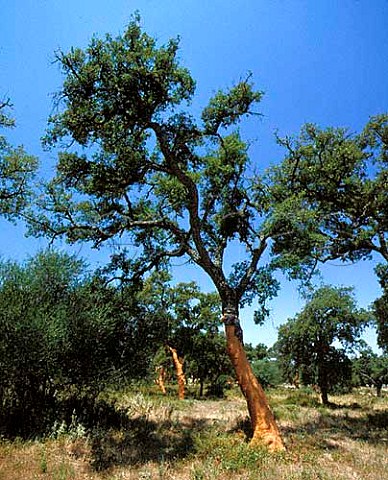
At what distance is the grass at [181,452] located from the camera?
8531mm

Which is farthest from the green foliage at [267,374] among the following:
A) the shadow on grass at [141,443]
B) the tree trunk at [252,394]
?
the tree trunk at [252,394]

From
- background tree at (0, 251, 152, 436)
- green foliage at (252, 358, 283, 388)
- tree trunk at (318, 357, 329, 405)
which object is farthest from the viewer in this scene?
green foliage at (252, 358, 283, 388)

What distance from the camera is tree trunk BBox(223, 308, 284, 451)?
11.2 m

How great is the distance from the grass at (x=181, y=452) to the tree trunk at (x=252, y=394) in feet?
1.67

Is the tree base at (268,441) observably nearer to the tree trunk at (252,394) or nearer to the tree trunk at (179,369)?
the tree trunk at (252,394)

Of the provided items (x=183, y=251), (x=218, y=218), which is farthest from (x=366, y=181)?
(x=183, y=251)

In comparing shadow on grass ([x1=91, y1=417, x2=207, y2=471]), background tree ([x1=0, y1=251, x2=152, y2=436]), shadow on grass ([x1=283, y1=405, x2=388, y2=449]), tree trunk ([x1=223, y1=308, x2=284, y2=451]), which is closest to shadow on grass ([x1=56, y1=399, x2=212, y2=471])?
shadow on grass ([x1=91, y1=417, x2=207, y2=471])

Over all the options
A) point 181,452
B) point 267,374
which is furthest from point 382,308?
point 267,374

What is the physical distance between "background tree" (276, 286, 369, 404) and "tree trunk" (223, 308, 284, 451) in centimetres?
1661

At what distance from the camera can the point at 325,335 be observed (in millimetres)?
27172

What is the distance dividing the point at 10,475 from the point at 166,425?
7043 millimetres

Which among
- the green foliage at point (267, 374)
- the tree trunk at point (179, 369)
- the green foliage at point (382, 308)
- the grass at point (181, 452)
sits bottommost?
the green foliage at point (267, 374)

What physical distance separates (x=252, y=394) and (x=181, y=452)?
2981mm

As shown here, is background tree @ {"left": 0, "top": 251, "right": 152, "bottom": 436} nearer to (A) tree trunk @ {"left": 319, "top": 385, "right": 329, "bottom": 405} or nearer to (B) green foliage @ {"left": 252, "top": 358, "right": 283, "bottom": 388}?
(A) tree trunk @ {"left": 319, "top": 385, "right": 329, "bottom": 405}
